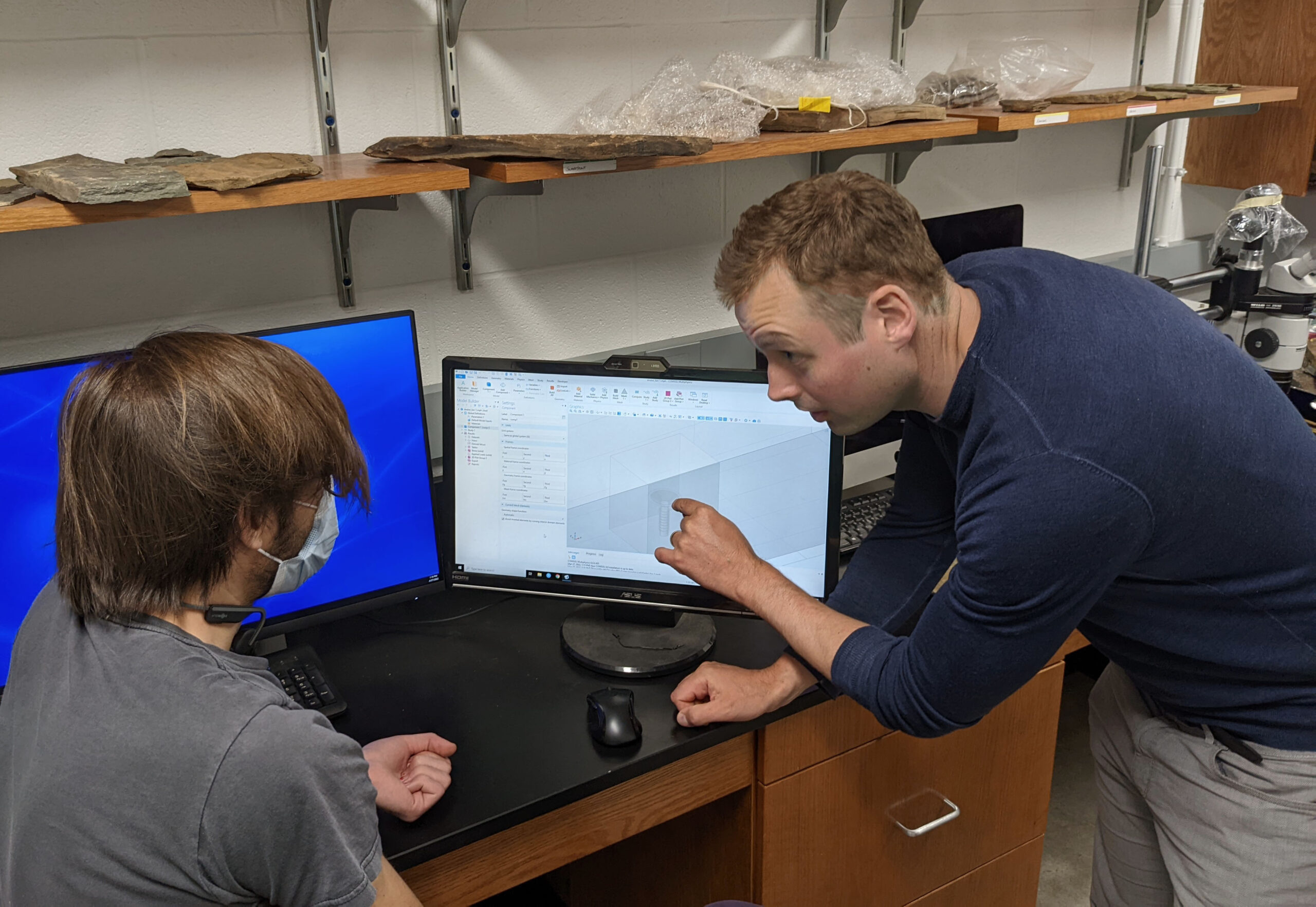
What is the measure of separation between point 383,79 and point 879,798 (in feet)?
4.22

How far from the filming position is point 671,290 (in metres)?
2.02

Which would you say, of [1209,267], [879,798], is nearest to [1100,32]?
[1209,267]

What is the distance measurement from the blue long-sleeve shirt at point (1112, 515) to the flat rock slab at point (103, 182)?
0.86 metres

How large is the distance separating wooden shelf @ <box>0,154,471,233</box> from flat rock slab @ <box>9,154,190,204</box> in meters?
0.02

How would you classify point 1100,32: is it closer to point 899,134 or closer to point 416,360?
point 899,134

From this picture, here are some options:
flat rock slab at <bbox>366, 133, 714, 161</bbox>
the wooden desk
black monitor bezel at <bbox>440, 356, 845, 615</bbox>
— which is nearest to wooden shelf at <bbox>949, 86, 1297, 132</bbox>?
flat rock slab at <bbox>366, 133, 714, 161</bbox>

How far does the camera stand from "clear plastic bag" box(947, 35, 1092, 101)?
208 cm

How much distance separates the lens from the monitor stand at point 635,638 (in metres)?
1.42

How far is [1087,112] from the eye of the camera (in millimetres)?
1978

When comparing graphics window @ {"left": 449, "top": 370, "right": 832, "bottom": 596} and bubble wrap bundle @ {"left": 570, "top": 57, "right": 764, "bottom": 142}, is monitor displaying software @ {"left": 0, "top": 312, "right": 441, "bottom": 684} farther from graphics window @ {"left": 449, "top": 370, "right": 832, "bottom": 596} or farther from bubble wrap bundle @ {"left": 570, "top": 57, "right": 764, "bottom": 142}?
bubble wrap bundle @ {"left": 570, "top": 57, "right": 764, "bottom": 142}

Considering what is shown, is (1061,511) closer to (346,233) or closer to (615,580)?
(615,580)

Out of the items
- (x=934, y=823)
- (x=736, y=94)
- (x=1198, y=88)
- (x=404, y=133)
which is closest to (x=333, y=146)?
(x=404, y=133)

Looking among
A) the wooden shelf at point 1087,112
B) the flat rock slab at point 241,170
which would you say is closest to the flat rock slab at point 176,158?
the flat rock slab at point 241,170

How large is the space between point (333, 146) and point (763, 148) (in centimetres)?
64
